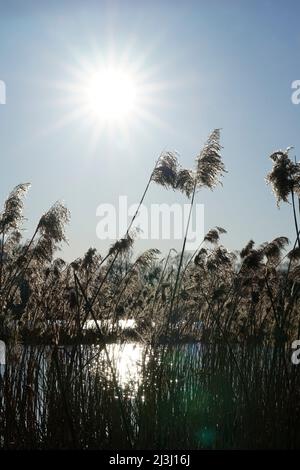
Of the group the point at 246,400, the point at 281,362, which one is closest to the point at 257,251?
the point at 281,362

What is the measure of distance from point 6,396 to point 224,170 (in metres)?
2.69

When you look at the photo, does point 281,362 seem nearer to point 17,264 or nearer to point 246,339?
point 246,339

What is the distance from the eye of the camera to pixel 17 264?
215 inches

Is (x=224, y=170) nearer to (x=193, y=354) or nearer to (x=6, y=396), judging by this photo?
(x=193, y=354)

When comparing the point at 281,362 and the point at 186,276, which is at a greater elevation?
the point at 186,276

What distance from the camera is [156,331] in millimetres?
5535

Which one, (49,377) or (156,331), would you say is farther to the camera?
(156,331)

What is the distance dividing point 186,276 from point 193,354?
1.06m
